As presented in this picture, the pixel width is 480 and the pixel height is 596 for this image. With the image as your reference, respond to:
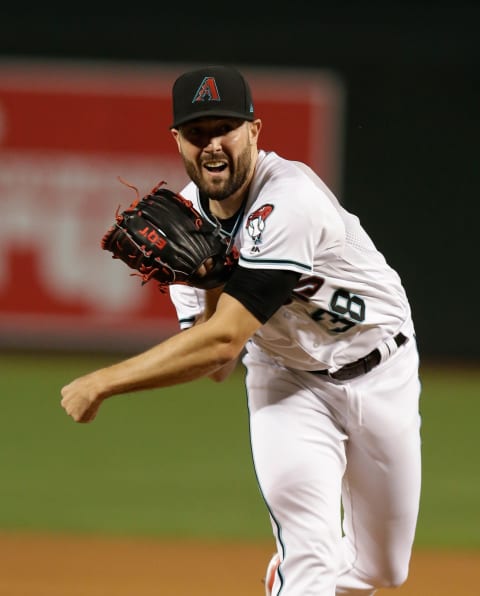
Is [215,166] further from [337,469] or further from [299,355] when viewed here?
[337,469]

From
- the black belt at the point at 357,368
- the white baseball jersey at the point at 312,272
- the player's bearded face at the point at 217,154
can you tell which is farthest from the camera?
the black belt at the point at 357,368

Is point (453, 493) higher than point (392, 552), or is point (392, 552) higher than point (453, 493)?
point (392, 552)

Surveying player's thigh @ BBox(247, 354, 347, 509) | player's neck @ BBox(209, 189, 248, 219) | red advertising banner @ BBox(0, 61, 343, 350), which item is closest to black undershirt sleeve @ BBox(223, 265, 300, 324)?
player's neck @ BBox(209, 189, 248, 219)

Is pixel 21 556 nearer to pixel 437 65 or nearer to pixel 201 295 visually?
pixel 201 295

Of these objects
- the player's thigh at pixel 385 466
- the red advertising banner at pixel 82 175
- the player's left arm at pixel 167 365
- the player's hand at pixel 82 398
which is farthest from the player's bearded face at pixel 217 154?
the red advertising banner at pixel 82 175

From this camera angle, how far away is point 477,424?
9.43m

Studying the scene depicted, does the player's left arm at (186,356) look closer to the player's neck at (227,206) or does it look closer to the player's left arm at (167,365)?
the player's left arm at (167,365)

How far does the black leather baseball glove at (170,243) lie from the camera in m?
3.57

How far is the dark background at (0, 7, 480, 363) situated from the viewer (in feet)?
38.8

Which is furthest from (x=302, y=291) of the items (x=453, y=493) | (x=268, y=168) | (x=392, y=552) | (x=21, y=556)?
(x=453, y=493)

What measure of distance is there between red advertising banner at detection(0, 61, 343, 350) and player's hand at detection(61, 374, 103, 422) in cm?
816

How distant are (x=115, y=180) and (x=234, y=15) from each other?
214 cm

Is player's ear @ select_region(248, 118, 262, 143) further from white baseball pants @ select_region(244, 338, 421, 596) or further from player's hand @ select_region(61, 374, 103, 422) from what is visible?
player's hand @ select_region(61, 374, 103, 422)

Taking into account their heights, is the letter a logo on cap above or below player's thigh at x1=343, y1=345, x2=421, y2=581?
above
